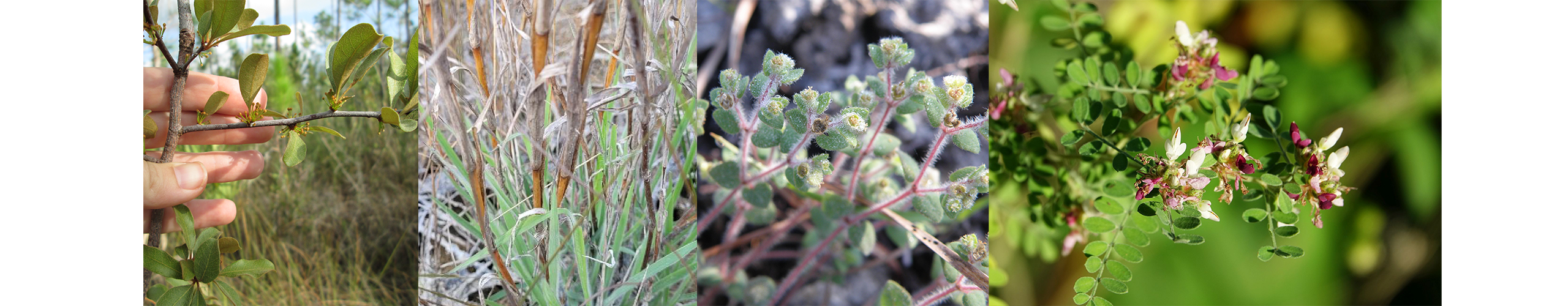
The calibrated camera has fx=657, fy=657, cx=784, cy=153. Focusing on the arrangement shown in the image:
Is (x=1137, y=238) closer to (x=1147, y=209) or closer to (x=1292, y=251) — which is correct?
(x=1147, y=209)

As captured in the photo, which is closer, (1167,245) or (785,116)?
(785,116)

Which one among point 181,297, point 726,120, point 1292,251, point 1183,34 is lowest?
point 181,297

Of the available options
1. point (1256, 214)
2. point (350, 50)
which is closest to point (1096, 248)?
point (1256, 214)

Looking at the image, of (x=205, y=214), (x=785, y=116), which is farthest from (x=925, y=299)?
(x=205, y=214)

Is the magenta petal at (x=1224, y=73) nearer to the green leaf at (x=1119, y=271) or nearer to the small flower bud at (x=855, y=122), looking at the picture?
the green leaf at (x=1119, y=271)

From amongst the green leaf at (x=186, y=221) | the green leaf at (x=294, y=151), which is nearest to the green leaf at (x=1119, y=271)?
the green leaf at (x=294, y=151)

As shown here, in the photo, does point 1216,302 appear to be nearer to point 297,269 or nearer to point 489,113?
point 489,113
